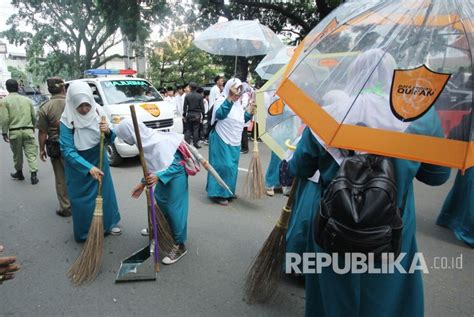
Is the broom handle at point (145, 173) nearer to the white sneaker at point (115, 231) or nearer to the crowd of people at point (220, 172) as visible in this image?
the crowd of people at point (220, 172)

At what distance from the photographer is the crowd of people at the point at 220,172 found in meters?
1.73

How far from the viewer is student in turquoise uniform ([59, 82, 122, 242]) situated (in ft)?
11.1

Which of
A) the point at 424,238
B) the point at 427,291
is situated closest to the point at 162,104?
the point at 424,238

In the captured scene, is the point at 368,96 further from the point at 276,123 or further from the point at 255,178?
the point at 255,178

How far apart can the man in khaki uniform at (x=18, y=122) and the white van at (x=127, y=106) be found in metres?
1.34

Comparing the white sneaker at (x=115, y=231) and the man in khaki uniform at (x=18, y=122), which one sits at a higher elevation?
the man in khaki uniform at (x=18, y=122)

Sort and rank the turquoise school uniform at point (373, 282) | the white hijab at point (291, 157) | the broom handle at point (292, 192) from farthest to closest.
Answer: the broom handle at point (292, 192) < the white hijab at point (291, 157) < the turquoise school uniform at point (373, 282)

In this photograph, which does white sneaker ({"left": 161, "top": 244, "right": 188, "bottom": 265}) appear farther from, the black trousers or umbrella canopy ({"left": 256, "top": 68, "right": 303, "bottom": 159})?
the black trousers

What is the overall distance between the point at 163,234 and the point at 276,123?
1.41m

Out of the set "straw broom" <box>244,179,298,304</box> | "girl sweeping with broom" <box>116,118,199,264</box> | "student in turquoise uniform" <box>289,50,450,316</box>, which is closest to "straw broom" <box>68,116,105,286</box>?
"girl sweeping with broom" <box>116,118,199,264</box>

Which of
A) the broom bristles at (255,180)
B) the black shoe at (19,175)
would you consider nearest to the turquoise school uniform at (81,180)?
the broom bristles at (255,180)

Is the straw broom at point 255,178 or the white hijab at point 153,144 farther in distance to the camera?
the straw broom at point 255,178

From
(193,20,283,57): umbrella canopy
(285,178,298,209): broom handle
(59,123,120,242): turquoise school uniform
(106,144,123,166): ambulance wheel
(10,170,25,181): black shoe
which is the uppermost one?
(193,20,283,57): umbrella canopy

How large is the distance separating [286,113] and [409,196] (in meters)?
1.21
